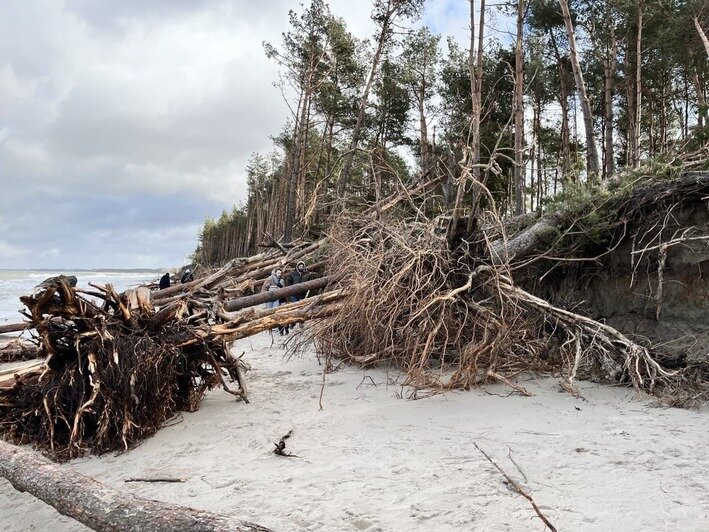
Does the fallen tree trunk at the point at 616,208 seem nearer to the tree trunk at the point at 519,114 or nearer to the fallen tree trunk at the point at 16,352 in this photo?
the tree trunk at the point at 519,114

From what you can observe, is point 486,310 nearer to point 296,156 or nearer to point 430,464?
point 430,464

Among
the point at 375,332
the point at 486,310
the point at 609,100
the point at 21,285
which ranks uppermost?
the point at 609,100

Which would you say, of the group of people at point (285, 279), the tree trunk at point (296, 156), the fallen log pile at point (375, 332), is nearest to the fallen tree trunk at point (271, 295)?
the group of people at point (285, 279)

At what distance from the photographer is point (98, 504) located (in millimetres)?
2396

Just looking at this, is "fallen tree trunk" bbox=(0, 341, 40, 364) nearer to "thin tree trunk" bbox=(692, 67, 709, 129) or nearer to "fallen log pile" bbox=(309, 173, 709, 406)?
"fallen log pile" bbox=(309, 173, 709, 406)

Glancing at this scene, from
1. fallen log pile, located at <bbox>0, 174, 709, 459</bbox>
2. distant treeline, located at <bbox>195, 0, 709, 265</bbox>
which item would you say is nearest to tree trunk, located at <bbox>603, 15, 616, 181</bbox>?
distant treeline, located at <bbox>195, 0, 709, 265</bbox>

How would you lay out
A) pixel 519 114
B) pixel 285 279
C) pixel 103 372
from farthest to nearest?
pixel 519 114 → pixel 285 279 → pixel 103 372

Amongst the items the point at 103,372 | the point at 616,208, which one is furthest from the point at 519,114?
the point at 103,372

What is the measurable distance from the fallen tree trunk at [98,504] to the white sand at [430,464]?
1.13 feet

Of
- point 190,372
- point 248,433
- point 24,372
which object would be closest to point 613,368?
point 248,433

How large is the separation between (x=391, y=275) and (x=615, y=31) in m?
15.7

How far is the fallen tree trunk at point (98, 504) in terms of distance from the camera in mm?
2061

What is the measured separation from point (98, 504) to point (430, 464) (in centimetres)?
201

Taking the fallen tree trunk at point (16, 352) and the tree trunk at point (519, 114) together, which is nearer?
the fallen tree trunk at point (16, 352)
